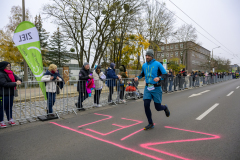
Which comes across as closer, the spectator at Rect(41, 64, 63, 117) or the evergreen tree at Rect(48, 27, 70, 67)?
the spectator at Rect(41, 64, 63, 117)

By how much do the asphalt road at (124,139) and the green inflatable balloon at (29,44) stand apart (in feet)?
5.98

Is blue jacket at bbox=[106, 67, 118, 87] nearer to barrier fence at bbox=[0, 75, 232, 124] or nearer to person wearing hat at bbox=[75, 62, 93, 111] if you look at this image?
barrier fence at bbox=[0, 75, 232, 124]

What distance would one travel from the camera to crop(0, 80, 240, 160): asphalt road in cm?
299

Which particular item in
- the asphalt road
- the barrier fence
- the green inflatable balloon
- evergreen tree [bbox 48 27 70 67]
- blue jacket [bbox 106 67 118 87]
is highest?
evergreen tree [bbox 48 27 70 67]

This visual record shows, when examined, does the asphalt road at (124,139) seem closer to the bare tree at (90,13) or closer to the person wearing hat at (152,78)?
the person wearing hat at (152,78)

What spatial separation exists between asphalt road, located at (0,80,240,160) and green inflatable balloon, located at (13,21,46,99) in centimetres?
182

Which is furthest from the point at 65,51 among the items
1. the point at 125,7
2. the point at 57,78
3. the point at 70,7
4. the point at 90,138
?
the point at 90,138

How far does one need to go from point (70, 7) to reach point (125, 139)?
1813 centimetres

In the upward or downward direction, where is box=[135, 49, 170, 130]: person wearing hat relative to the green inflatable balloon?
downward

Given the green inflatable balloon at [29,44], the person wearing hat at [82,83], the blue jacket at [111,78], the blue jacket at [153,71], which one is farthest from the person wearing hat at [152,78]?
the blue jacket at [111,78]

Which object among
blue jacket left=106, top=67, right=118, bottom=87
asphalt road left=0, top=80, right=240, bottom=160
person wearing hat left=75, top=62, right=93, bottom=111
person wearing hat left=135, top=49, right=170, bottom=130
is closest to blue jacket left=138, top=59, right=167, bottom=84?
person wearing hat left=135, top=49, right=170, bottom=130

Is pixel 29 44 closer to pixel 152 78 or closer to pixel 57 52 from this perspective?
pixel 152 78

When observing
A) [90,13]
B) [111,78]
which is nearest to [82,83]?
[111,78]

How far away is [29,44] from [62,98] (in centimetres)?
373
